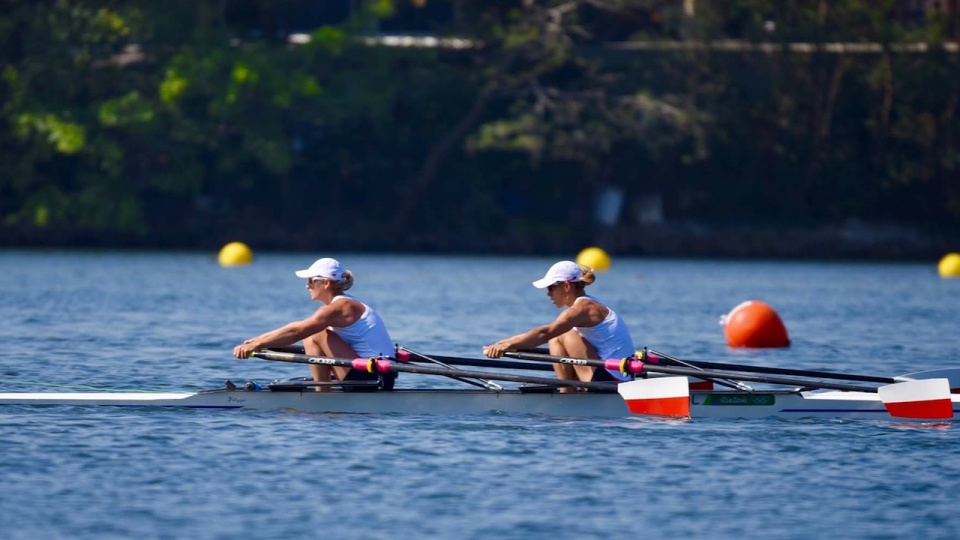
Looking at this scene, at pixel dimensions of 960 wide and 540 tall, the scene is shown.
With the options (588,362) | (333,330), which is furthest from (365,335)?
(588,362)

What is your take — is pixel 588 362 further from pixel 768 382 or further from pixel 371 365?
pixel 371 365

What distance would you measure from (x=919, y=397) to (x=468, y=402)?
3843mm

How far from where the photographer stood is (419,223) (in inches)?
2164

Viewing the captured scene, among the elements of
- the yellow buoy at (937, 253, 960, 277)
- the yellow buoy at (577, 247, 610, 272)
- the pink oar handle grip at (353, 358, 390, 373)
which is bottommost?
the yellow buoy at (937, 253, 960, 277)

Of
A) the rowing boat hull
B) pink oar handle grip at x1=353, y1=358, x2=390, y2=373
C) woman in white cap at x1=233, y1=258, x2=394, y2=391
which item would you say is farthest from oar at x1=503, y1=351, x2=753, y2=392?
woman in white cap at x1=233, y1=258, x2=394, y2=391

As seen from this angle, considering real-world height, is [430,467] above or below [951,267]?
above

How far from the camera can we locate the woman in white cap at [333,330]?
13.7 m

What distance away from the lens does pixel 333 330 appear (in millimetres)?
13984

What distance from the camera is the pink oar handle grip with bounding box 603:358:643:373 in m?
13.8

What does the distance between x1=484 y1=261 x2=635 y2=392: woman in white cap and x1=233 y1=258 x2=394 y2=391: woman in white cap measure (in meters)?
0.99

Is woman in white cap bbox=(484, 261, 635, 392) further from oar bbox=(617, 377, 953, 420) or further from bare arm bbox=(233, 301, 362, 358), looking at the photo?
bare arm bbox=(233, 301, 362, 358)

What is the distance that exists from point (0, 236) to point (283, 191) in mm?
9100

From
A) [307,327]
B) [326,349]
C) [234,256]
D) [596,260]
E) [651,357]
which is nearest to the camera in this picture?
[307,327]

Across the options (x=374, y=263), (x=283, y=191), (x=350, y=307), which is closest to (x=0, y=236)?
(x=283, y=191)
